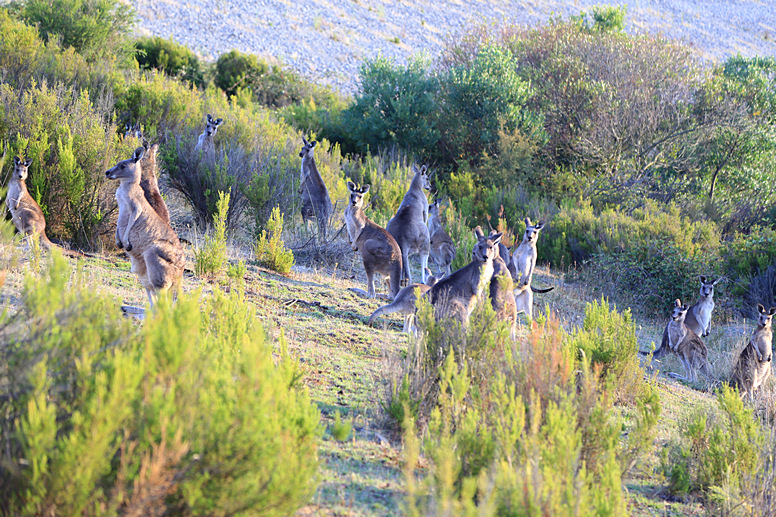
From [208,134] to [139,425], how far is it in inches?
394

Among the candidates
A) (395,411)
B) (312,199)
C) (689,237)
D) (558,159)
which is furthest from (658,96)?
(395,411)

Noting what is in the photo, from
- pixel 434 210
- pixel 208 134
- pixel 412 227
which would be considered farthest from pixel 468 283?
pixel 208 134

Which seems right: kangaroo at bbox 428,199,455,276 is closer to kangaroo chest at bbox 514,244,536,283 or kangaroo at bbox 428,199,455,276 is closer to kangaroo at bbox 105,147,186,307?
kangaroo chest at bbox 514,244,536,283

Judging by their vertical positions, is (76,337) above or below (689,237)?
above

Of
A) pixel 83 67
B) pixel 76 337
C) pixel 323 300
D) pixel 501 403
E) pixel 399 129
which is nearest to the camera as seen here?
pixel 76 337

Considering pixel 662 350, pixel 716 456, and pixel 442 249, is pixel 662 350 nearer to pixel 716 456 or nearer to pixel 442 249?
pixel 442 249

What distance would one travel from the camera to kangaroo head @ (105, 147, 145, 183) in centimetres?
591

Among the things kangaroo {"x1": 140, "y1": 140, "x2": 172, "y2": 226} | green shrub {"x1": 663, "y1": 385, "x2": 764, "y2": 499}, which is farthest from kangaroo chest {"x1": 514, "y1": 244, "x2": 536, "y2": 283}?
kangaroo {"x1": 140, "y1": 140, "x2": 172, "y2": 226}

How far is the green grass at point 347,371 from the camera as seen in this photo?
369cm

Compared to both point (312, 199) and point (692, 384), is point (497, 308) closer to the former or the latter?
point (692, 384)

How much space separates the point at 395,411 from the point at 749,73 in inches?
846

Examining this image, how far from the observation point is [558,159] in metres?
19.3

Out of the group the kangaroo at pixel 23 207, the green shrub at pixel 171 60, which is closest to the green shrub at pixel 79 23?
the green shrub at pixel 171 60

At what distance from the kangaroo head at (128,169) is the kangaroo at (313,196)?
4940 millimetres
